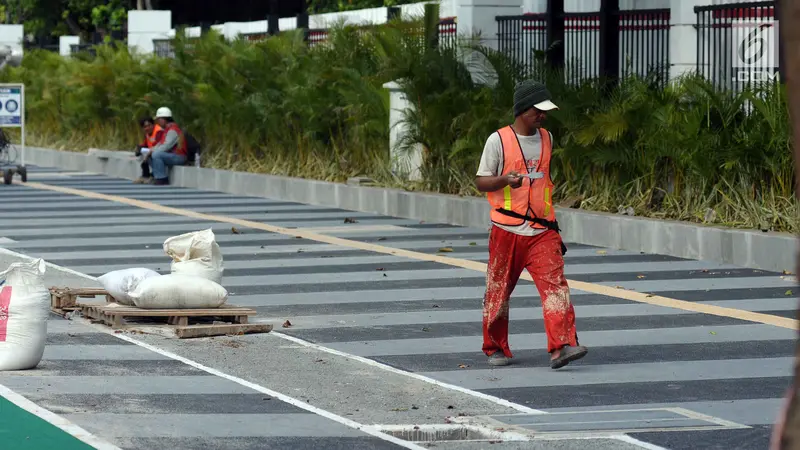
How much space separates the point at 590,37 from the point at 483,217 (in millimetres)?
5553

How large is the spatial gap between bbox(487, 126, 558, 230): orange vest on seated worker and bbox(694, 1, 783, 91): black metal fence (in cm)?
938

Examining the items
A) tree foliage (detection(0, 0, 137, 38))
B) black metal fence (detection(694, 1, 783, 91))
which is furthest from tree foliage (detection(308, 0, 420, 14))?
black metal fence (detection(694, 1, 783, 91))

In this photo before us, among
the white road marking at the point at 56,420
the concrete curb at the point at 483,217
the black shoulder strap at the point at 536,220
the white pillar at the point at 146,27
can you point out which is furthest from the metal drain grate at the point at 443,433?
the white pillar at the point at 146,27

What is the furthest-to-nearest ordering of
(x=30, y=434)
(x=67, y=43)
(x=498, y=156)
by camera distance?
(x=67, y=43)
(x=498, y=156)
(x=30, y=434)

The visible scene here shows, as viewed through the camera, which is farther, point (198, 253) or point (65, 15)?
point (65, 15)

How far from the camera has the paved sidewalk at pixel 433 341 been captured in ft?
26.6

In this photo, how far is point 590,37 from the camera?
23.2 m

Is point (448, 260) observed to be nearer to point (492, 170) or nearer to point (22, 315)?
point (492, 170)

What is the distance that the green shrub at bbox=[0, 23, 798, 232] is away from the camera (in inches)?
629

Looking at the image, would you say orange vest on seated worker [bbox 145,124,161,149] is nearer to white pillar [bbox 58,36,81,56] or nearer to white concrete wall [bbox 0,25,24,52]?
white pillar [bbox 58,36,81,56]

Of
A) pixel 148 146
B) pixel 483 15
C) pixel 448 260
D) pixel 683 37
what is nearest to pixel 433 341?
pixel 448 260

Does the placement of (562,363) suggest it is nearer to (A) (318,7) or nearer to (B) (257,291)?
(B) (257,291)

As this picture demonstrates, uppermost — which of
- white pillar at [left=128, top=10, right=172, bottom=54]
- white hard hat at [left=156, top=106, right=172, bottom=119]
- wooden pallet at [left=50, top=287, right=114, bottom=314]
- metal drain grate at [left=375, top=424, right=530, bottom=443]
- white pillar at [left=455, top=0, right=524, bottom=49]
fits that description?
white pillar at [left=128, top=10, right=172, bottom=54]

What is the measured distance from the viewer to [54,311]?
11648mm
